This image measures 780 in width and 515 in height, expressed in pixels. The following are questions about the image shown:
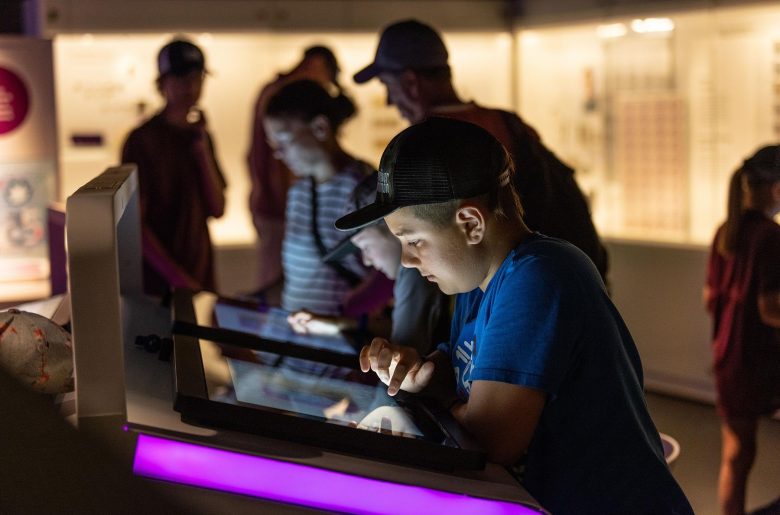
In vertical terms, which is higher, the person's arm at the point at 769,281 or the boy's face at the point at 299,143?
the boy's face at the point at 299,143

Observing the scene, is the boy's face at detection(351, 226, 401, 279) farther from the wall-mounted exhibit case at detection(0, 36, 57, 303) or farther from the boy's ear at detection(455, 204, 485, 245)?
the wall-mounted exhibit case at detection(0, 36, 57, 303)

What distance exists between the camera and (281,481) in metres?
1.38

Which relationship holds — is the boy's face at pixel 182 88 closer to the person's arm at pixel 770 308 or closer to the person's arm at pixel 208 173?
the person's arm at pixel 208 173

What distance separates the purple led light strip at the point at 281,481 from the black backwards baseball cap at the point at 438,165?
407 mm

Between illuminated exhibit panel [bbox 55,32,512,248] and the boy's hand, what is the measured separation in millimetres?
4619

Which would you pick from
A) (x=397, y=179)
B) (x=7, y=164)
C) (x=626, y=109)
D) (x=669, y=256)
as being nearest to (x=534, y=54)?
(x=626, y=109)

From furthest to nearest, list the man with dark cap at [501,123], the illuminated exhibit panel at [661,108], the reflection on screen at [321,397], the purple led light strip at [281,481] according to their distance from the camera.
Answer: the illuminated exhibit panel at [661,108] < the man with dark cap at [501,123] < the reflection on screen at [321,397] < the purple led light strip at [281,481]

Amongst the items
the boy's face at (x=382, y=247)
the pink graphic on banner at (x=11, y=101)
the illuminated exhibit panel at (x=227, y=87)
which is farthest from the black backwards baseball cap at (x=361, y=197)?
the illuminated exhibit panel at (x=227, y=87)

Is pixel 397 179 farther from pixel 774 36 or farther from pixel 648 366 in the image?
pixel 648 366

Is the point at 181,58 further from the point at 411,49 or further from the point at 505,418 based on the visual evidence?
the point at 505,418

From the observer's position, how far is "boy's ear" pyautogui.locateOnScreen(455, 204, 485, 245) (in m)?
1.55

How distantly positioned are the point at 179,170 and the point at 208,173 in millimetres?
138

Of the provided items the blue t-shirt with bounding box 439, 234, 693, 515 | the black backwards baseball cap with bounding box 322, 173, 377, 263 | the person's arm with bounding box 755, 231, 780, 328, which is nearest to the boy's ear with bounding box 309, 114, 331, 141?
the black backwards baseball cap with bounding box 322, 173, 377, 263

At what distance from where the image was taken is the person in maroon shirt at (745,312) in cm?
339
